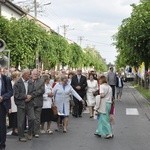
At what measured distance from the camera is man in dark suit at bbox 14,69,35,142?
44.8 feet

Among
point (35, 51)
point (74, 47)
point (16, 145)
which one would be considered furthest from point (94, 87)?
point (74, 47)

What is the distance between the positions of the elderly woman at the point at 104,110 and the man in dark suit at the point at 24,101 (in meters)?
1.89

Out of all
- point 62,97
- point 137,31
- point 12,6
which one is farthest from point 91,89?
point 12,6

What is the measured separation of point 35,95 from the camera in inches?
560

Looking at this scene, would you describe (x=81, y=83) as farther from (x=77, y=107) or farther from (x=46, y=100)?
(x=46, y=100)

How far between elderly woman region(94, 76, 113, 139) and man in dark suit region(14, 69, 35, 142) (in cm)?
189

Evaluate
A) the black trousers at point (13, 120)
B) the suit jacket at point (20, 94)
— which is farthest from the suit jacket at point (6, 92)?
the black trousers at point (13, 120)

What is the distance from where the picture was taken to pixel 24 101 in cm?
1373

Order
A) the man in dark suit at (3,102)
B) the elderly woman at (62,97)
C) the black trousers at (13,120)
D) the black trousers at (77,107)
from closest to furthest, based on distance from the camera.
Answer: the man in dark suit at (3,102) → the black trousers at (13,120) → the elderly woman at (62,97) → the black trousers at (77,107)

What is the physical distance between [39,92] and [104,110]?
184 centimetres

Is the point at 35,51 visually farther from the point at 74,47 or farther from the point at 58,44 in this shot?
the point at 74,47

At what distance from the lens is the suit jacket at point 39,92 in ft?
46.9

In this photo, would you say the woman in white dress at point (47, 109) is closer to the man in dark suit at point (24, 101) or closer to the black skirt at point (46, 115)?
the black skirt at point (46, 115)

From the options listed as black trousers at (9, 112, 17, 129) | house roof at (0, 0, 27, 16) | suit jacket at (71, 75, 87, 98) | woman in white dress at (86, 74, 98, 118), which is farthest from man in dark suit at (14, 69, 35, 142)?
house roof at (0, 0, 27, 16)
